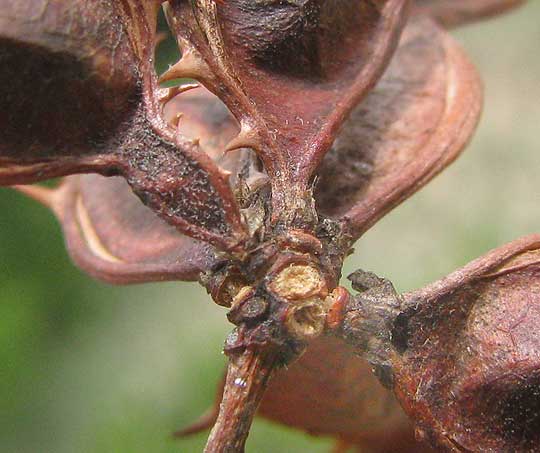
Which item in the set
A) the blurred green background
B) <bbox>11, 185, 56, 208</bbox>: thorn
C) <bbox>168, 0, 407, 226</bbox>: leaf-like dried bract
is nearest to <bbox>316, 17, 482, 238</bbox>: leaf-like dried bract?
<bbox>168, 0, 407, 226</bbox>: leaf-like dried bract

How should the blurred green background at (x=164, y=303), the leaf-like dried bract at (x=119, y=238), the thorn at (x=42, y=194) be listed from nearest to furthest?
the leaf-like dried bract at (x=119, y=238) → the thorn at (x=42, y=194) → the blurred green background at (x=164, y=303)

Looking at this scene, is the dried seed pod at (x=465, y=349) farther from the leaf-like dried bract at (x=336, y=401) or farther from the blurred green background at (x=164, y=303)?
Result: the blurred green background at (x=164, y=303)

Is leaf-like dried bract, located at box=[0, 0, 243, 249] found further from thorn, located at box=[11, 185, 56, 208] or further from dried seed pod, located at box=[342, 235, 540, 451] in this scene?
thorn, located at box=[11, 185, 56, 208]

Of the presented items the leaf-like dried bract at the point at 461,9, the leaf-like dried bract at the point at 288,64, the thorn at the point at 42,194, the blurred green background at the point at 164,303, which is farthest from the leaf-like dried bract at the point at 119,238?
the blurred green background at the point at 164,303

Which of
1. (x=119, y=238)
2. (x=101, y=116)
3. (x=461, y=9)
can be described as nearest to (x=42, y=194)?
(x=119, y=238)

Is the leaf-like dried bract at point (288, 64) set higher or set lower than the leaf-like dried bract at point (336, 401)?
higher

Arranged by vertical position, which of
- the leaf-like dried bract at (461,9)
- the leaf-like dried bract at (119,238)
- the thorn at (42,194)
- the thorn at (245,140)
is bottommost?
the thorn at (42,194)
